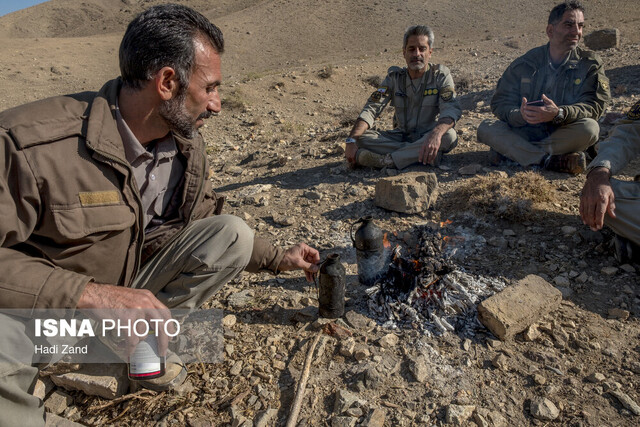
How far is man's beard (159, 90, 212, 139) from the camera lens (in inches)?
85.0

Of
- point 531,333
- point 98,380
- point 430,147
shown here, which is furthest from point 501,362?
point 430,147

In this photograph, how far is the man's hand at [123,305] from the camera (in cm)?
178

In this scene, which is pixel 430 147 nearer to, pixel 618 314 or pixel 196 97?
pixel 618 314

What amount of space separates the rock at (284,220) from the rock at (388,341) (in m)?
1.70

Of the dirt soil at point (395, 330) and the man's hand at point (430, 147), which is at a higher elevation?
Answer: the man's hand at point (430, 147)

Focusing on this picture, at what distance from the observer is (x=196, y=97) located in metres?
2.21

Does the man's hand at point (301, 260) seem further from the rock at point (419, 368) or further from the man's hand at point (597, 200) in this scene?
the man's hand at point (597, 200)

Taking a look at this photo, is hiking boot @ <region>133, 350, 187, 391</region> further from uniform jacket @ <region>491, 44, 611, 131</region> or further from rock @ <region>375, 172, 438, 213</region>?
uniform jacket @ <region>491, 44, 611, 131</region>

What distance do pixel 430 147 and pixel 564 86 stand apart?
64.6 inches

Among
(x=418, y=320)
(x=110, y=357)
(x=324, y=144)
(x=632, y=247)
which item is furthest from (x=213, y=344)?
(x=324, y=144)

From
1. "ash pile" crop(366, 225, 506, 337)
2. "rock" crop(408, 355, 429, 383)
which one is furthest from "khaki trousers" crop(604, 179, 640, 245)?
"rock" crop(408, 355, 429, 383)

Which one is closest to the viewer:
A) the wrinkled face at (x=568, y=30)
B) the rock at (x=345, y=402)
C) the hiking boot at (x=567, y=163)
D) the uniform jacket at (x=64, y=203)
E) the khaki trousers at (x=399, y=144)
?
the uniform jacket at (x=64, y=203)

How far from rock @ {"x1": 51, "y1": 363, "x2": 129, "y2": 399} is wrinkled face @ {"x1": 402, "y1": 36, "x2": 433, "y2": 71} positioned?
4145 millimetres

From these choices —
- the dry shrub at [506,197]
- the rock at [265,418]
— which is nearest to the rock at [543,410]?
the rock at [265,418]
